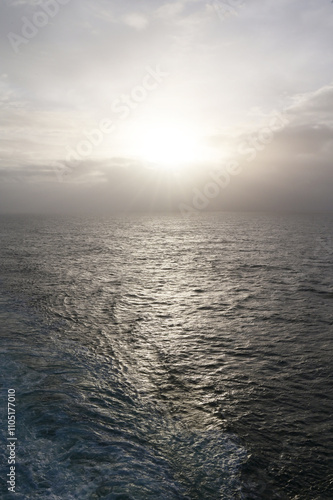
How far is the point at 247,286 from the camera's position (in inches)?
1237

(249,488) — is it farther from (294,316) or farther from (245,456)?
(294,316)

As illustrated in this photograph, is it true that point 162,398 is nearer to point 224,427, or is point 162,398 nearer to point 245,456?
point 224,427

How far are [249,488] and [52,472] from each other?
4.89 m

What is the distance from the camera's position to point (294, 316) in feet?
73.0

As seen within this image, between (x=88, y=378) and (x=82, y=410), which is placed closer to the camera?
(x=82, y=410)

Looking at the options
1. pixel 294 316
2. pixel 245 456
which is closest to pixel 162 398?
pixel 245 456

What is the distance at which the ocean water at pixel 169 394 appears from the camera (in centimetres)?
861

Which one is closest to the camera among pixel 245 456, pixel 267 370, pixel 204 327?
pixel 245 456

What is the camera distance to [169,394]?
41.9 feet

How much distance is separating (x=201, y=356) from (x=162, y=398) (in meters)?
4.25

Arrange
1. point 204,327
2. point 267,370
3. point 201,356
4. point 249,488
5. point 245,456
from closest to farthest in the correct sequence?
point 249,488 < point 245,456 < point 267,370 < point 201,356 < point 204,327

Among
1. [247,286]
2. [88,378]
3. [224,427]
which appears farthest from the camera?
[247,286]

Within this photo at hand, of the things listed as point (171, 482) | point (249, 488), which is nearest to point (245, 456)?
point (249, 488)

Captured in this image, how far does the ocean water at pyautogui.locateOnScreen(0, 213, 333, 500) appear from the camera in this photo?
8.61m
